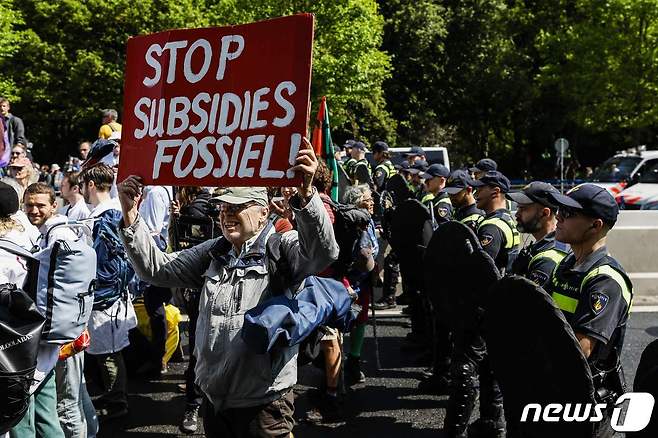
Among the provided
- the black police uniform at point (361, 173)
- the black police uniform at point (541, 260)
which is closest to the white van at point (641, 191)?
the black police uniform at point (361, 173)

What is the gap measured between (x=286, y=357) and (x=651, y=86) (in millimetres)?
33534

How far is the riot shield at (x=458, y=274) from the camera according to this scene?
4645 millimetres

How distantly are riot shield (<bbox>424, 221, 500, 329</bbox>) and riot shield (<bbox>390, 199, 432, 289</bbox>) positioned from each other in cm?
189

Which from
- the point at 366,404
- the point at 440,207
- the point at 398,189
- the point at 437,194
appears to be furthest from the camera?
the point at 398,189

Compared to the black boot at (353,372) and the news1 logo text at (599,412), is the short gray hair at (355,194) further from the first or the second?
the news1 logo text at (599,412)

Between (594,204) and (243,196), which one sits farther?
(594,204)

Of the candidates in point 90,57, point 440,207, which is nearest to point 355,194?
point 440,207

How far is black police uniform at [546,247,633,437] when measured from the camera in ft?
11.2

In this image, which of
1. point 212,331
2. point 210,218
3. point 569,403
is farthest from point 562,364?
point 210,218

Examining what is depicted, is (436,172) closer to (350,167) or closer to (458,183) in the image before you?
(458,183)

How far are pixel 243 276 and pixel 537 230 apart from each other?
97.3 inches

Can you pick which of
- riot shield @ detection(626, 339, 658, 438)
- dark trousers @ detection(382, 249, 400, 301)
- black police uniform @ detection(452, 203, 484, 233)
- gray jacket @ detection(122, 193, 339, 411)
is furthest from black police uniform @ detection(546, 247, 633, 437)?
dark trousers @ detection(382, 249, 400, 301)

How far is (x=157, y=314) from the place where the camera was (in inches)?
279

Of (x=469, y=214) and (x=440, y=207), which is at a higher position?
(x=440, y=207)
